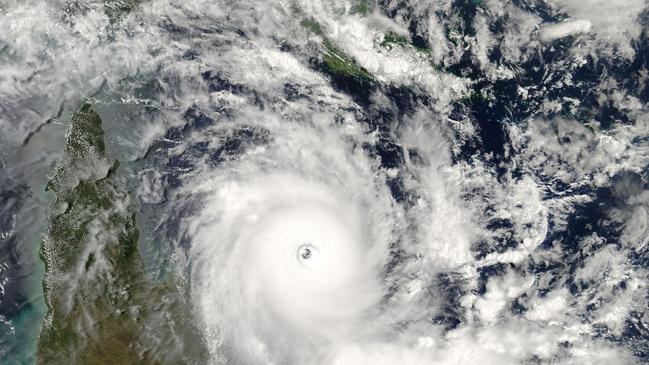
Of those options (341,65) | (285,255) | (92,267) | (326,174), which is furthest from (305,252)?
(92,267)

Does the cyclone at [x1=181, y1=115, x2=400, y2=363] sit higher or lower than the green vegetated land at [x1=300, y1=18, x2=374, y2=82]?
lower

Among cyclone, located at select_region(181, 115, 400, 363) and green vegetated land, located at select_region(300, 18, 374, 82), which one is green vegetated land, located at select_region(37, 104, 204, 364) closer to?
cyclone, located at select_region(181, 115, 400, 363)

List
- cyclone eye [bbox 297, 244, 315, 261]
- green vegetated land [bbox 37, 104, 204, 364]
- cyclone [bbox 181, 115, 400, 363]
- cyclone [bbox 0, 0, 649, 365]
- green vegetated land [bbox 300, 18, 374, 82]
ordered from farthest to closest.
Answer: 1. cyclone eye [bbox 297, 244, 315, 261]
2. cyclone [bbox 181, 115, 400, 363]
3. green vegetated land [bbox 300, 18, 374, 82]
4. green vegetated land [bbox 37, 104, 204, 364]
5. cyclone [bbox 0, 0, 649, 365]

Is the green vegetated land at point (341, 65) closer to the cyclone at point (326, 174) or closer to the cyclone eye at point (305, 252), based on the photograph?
the cyclone at point (326, 174)

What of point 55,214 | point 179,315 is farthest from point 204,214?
point 55,214

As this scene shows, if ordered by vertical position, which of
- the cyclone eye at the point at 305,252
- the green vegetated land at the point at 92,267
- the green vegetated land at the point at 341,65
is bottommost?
the green vegetated land at the point at 92,267

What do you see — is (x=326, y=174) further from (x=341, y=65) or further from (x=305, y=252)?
(x=341, y=65)

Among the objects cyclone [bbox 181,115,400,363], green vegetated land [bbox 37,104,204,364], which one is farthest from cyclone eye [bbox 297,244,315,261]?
green vegetated land [bbox 37,104,204,364]

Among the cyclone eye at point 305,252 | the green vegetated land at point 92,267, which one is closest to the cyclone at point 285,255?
the cyclone eye at point 305,252
